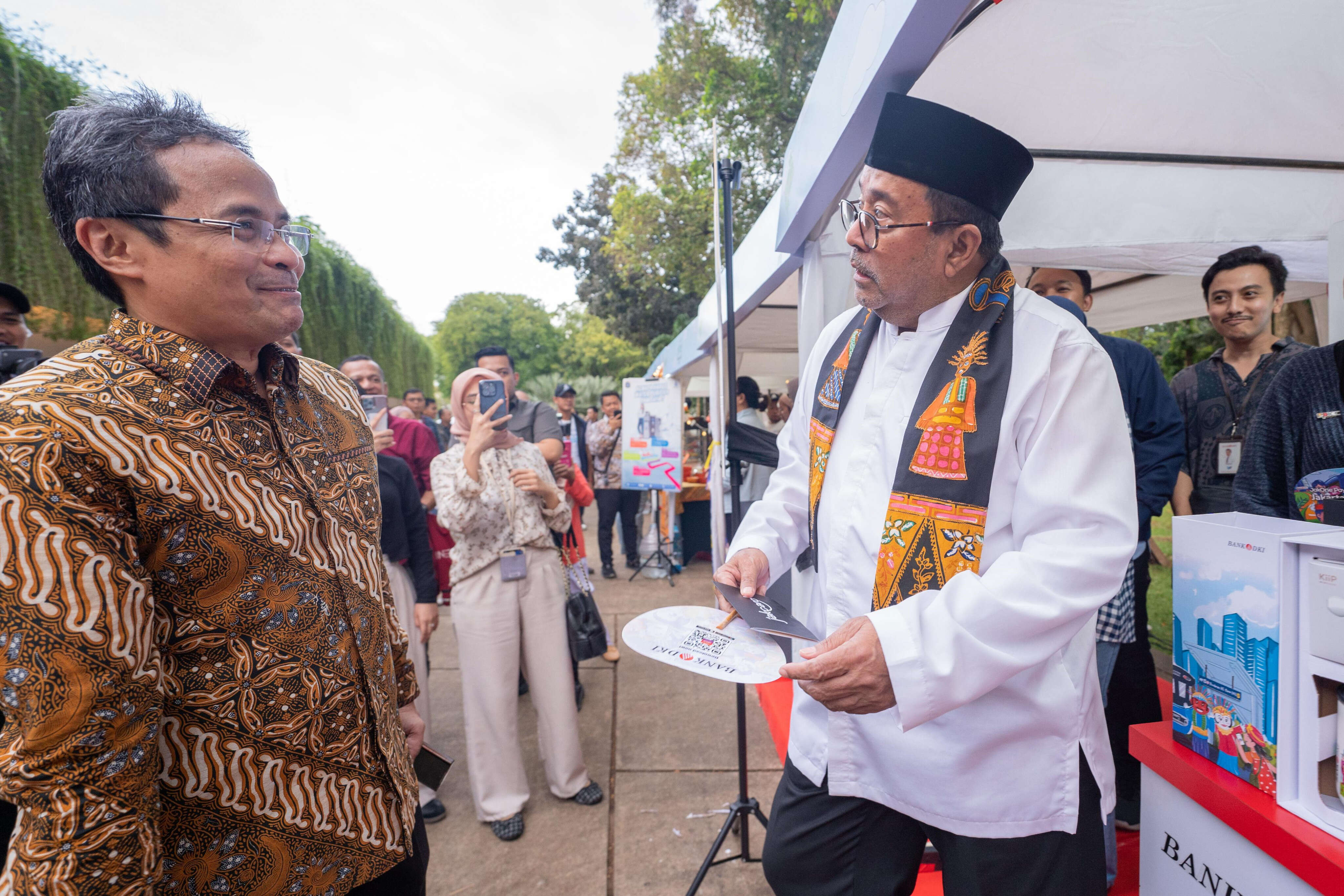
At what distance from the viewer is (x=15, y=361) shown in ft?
6.39

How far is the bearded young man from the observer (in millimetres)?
847

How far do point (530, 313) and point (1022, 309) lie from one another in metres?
55.2

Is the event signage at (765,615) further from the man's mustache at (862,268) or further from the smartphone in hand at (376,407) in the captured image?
the smartphone in hand at (376,407)

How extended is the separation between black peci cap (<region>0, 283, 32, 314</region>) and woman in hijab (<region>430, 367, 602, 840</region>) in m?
1.60

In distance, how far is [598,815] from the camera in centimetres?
308

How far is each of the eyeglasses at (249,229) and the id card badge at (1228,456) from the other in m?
3.82

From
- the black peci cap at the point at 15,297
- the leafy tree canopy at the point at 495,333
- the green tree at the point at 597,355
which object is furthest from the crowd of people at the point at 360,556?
the leafy tree canopy at the point at 495,333

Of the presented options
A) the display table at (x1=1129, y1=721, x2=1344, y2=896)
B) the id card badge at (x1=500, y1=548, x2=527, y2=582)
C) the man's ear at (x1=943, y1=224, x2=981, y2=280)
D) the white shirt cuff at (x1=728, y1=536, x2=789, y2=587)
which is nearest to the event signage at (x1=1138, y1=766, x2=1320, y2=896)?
the display table at (x1=1129, y1=721, x2=1344, y2=896)

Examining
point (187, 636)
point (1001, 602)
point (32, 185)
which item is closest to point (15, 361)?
point (187, 636)

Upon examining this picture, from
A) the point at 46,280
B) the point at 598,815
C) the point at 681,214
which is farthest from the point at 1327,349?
the point at 681,214

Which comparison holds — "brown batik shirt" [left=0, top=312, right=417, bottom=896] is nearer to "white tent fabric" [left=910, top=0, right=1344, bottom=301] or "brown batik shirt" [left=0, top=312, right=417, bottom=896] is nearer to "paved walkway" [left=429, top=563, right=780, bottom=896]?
"paved walkway" [left=429, top=563, right=780, bottom=896]

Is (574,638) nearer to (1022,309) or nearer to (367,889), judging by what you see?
(367,889)

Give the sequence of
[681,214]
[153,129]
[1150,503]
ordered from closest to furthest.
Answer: [153,129] < [1150,503] < [681,214]

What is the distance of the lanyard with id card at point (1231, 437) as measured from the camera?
2.90m
